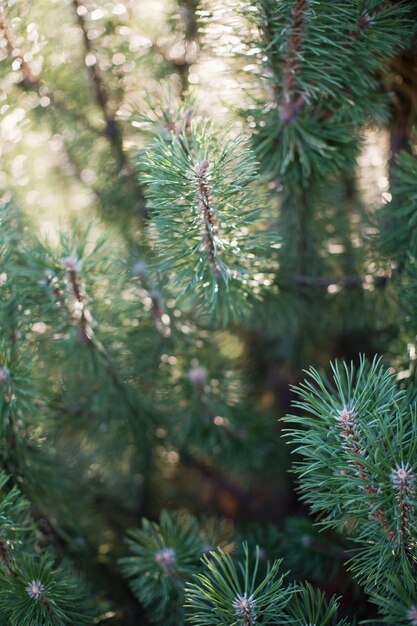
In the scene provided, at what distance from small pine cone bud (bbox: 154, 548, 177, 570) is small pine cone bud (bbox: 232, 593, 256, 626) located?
0.37 feet

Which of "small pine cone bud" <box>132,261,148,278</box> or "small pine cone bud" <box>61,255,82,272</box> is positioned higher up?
"small pine cone bud" <box>61,255,82,272</box>

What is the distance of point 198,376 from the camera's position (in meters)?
0.72

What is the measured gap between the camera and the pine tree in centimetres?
51

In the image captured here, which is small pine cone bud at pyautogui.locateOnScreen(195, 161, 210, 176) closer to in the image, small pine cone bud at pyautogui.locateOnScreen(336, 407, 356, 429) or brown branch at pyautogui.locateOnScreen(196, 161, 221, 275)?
brown branch at pyautogui.locateOnScreen(196, 161, 221, 275)

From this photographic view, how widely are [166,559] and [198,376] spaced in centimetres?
23

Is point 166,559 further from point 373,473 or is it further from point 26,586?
point 373,473

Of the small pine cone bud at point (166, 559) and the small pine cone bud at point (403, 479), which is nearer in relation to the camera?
the small pine cone bud at point (403, 479)

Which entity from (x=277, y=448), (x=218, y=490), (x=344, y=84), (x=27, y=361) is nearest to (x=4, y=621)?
(x=27, y=361)

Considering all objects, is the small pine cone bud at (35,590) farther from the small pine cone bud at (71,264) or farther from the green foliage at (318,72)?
the green foliage at (318,72)

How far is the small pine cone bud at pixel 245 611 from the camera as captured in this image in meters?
0.48

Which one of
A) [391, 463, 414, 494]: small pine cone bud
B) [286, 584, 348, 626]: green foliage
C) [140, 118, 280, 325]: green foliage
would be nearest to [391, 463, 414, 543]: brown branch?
[391, 463, 414, 494]: small pine cone bud

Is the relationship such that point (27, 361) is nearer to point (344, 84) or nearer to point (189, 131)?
point (189, 131)

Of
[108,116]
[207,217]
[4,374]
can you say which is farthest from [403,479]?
[108,116]

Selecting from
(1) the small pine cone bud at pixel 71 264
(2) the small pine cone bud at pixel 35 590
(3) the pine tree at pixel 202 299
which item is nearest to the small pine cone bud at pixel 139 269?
(3) the pine tree at pixel 202 299
